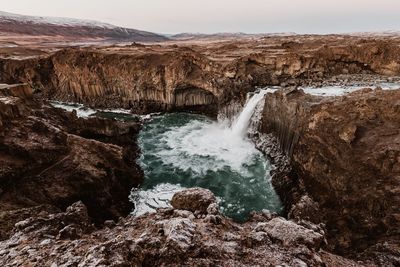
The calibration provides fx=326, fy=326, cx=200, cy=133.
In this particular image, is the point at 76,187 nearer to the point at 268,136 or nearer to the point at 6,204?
the point at 6,204

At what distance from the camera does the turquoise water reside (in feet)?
62.5

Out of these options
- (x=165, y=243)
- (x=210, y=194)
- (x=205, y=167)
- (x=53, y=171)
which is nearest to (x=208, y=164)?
(x=205, y=167)

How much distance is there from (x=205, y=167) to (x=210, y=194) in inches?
449

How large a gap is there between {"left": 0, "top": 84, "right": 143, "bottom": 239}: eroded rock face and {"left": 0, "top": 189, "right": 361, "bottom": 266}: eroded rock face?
2719 millimetres

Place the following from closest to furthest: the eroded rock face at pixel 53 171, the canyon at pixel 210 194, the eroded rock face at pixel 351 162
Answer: the canyon at pixel 210 194 < the eroded rock face at pixel 351 162 < the eroded rock face at pixel 53 171

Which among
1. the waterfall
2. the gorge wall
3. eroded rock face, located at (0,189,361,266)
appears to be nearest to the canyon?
eroded rock face, located at (0,189,361,266)

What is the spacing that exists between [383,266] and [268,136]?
15874mm

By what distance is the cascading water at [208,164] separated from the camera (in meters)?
19.2

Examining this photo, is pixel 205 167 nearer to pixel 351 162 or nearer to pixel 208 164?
pixel 208 164

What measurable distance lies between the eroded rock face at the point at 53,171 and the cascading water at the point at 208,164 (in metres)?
1.81

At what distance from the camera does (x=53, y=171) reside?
52.5 ft

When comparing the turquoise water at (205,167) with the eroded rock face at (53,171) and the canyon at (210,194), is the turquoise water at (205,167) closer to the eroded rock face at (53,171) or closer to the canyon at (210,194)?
the canyon at (210,194)

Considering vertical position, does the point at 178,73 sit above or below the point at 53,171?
above

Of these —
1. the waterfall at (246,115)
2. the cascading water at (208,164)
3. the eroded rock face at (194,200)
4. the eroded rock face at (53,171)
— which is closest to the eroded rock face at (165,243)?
the eroded rock face at (194,200)
